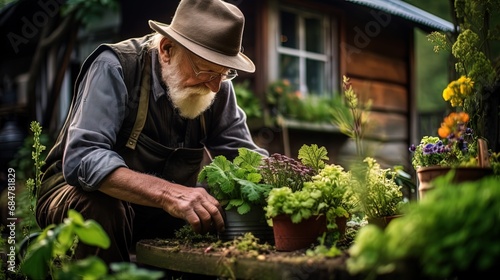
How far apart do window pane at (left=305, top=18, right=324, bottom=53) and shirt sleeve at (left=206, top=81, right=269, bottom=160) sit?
4.98m

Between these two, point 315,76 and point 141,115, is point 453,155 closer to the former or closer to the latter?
point 141,115

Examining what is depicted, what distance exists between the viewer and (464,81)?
8.44ft

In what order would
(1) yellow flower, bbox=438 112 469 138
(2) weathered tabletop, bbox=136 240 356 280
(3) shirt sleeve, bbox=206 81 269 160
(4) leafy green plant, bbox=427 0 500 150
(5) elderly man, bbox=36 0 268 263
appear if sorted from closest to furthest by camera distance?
(2) weathered tabletop, bbox=136 240 356 280
(1) yellow flower, bbox=438 112 469 138
(5) elderly man, bbox=36 0 268 263
(4) leafy green plant, bbox=427 0 500 150
(3) shirt sleeve, bbox=206 81 269 160

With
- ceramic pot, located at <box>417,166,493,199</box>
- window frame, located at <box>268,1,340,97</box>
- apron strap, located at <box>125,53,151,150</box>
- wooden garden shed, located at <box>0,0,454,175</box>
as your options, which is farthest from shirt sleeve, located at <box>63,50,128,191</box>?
window frame, located at <box>268,1,340,97</box>

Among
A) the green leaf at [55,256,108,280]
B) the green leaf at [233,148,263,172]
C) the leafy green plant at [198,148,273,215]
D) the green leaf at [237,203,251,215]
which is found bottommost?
the green leaf at [55,256,108,280]

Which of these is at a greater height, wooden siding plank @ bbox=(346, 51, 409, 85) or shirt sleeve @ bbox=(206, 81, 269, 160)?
wooden siding plank @ bbox=(346, 51, 409, 85)

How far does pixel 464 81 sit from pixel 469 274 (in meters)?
1.04

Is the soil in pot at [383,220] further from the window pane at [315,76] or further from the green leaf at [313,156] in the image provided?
the window pane at [315,76]

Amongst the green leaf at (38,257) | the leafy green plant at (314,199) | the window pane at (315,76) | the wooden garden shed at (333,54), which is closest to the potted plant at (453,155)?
the leafy green plant at (314,199)

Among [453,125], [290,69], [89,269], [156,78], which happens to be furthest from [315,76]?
[89,269]

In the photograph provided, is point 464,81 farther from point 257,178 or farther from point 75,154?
point 75,154

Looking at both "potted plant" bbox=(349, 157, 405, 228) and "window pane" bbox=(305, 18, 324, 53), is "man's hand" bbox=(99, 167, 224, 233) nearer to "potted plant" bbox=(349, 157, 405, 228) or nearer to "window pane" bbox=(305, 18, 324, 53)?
"potted plant" bbox=(349, 157, 405, 228)

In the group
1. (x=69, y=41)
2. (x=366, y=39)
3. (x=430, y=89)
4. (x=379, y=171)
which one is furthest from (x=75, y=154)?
(x=430, y=89)

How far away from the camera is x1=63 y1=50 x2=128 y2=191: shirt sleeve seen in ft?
9.02
